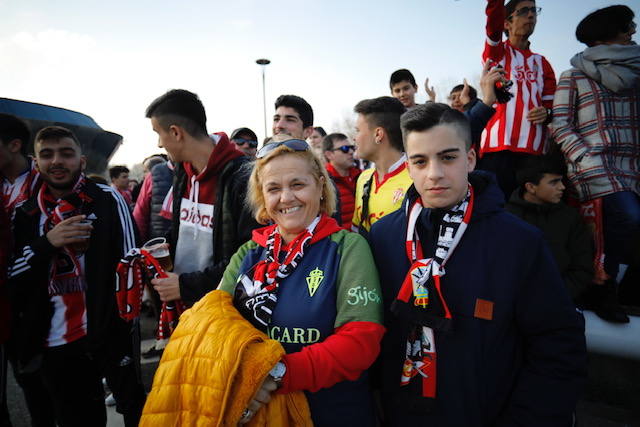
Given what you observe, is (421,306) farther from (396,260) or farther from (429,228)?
(429,228)

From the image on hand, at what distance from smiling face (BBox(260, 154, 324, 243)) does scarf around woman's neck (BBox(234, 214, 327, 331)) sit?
0.06 meters

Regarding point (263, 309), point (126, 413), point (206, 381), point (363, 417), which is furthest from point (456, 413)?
point (126, 413)

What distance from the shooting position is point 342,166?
5230 millimetres

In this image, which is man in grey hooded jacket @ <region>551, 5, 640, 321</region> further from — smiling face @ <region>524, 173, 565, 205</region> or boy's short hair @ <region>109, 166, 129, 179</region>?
boy's short hair @ <region>109, 166, 129, 179</region>

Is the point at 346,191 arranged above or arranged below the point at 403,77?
below

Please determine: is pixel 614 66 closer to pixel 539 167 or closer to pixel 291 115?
pixel 539 167

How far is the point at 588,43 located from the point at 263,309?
357 cm

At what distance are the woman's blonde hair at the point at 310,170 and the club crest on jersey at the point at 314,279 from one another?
0.46m

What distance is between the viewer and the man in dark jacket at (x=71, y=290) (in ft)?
8.46

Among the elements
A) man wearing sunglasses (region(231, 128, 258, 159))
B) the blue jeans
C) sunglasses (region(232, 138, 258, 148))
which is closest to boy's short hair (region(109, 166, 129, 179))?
man wearing sunglasses (region(231, 128, 258, 159))

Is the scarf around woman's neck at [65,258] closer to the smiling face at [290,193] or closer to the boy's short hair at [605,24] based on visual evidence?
the smiling face at [290,193]

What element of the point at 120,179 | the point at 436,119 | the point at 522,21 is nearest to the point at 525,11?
the point at 522,21

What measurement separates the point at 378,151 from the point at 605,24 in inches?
83.9

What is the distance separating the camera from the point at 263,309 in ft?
4.84
